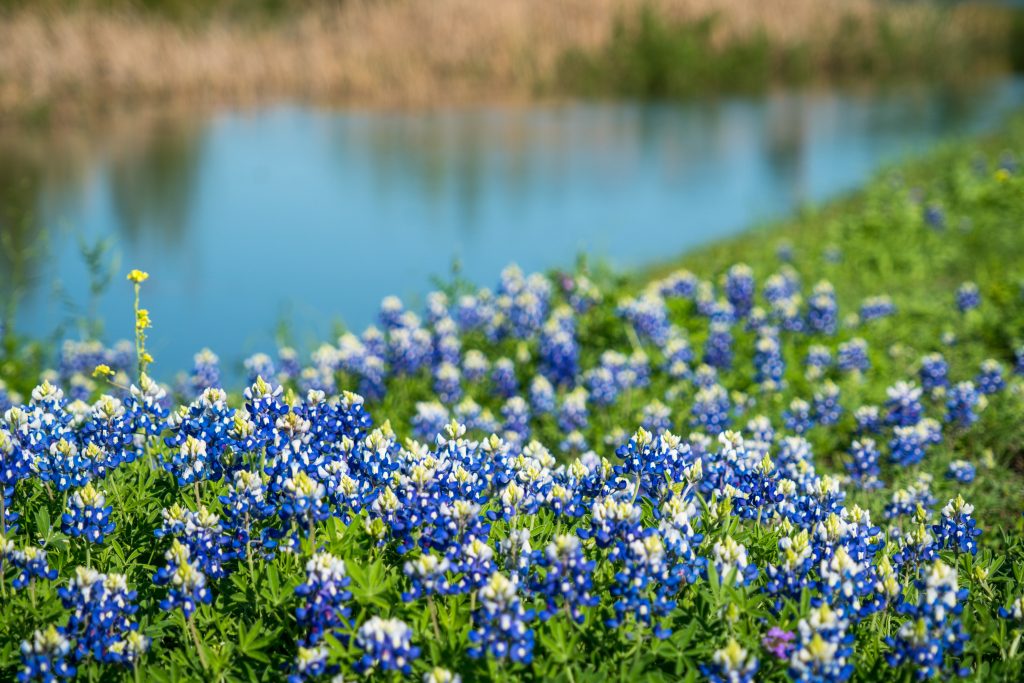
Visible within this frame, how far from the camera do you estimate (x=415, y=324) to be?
561 centimetres

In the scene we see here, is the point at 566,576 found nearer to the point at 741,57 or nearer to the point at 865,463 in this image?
the point at 865,463

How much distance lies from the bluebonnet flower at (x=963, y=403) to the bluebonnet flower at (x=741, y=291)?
69.3 inches

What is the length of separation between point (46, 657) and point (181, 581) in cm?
32

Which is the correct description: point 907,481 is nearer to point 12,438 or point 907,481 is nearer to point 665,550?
point 665,550

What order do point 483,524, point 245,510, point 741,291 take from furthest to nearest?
point 741,291
point 483,524
point 245,510

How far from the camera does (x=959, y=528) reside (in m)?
3.13

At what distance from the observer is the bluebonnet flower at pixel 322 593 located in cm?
242

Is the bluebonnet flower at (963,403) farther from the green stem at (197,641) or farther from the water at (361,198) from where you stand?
the green stem at (197,641)

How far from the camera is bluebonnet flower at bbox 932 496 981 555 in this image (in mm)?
3094

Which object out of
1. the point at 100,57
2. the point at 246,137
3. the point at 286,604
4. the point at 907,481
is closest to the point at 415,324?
the point at 907,481

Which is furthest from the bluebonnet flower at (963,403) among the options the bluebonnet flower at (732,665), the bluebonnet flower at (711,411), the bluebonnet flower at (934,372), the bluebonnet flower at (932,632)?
the bluebonnet flower at (732,665)

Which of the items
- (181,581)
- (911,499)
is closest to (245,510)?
(181,581)

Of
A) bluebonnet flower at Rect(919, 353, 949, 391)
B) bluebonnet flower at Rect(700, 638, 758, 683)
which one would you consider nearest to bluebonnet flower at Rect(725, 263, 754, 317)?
bluebonnet flower at Rect(919, 353, 949, 391)

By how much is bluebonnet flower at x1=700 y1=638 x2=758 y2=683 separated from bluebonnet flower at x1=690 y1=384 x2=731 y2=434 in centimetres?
221
